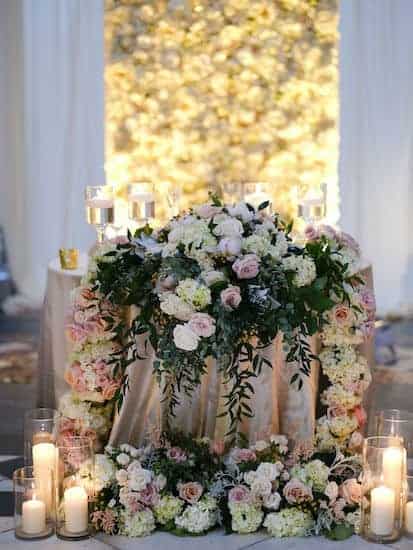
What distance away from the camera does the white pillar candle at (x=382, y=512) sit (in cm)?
281

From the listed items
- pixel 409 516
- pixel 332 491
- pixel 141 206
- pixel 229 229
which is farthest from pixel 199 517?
pixel 141 206

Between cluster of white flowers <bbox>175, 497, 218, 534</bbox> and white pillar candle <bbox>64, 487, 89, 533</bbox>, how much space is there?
0.95 ft

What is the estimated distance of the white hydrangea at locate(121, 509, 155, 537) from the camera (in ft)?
9.51

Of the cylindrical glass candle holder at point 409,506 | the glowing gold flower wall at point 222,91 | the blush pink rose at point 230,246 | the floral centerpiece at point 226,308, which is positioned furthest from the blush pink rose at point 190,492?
the glowing gold flower wall at point 222,91

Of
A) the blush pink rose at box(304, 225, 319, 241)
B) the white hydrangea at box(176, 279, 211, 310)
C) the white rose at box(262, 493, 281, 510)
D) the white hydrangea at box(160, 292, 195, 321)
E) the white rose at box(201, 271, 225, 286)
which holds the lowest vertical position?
the white rose at box(262, 493, 281, 510)

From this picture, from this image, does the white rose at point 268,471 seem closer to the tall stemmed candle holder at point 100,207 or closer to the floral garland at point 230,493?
the floral garland at point 230,493

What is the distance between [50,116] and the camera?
6082 mm

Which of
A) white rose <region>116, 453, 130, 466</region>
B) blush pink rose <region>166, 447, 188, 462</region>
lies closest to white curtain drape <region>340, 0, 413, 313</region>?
blush pink rose <region>166, 447, 188, 462</region>

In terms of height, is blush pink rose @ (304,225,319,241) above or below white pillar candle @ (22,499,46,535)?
above

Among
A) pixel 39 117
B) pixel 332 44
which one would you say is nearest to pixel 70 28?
pixel 39 117

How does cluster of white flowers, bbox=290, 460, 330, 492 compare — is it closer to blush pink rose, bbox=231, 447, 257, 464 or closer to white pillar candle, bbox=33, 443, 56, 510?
blush pink rose, bbox=231, 447, 257, 464

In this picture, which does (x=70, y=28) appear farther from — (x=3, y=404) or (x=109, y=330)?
(x=109, y=330)

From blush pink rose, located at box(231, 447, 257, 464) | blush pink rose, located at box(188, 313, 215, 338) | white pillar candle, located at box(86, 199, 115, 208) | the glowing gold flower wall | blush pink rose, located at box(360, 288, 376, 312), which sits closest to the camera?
blush pink rose, located at box(188, 313, 215, 338)

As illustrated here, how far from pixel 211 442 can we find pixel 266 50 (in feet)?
12.0
